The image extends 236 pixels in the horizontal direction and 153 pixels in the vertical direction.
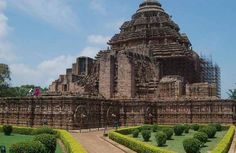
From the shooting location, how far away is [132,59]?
4747cm

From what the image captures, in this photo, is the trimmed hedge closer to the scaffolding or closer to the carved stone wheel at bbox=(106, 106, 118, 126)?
the carved stone wheel at bbox=(106, 106, 118, 126)

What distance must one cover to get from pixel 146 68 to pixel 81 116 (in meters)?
18.6

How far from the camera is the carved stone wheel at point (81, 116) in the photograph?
32438mm

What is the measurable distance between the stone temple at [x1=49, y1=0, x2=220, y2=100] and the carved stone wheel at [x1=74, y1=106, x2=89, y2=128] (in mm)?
8243

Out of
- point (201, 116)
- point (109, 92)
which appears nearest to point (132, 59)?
point (109, 92)

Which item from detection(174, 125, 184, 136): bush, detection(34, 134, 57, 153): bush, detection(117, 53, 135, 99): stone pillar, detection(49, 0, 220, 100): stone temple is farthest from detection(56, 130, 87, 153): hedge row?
detection(49, 0, 220, 100): stone temple

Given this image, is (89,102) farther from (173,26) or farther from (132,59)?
(173,26)

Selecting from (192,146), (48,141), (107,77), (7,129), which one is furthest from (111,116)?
(48,141)

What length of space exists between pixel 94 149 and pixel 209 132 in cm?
1046

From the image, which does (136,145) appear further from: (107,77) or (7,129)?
(107,77)

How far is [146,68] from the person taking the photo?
49562mm

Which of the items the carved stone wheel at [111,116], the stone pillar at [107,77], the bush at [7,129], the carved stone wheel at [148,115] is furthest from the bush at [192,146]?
the stone pillar at [107,77]

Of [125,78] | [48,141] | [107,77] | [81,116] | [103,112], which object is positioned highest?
[107,77]

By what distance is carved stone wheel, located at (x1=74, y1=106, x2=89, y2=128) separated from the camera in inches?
1277
